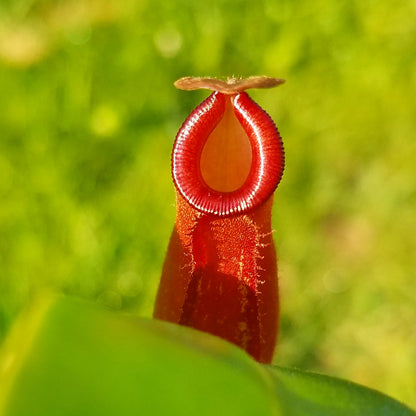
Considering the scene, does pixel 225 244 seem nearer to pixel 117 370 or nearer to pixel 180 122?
pixel 117 370

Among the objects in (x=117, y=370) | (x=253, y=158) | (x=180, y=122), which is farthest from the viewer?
(x=180, y=122)

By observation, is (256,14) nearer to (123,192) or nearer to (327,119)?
(327,119)

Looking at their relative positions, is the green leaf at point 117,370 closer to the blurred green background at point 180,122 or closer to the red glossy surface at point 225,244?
the red glossy surface at point 225,244

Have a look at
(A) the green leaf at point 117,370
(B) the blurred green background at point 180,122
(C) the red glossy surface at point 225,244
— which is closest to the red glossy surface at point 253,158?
(C) the red glossy surface at point 225,244

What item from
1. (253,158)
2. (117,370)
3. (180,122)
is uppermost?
(180,122)

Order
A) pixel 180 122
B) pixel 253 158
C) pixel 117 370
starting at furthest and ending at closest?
pixel 180 122 < pixel 253 158 < pixel 117 370

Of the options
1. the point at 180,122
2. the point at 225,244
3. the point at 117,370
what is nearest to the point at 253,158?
the point at 225,244

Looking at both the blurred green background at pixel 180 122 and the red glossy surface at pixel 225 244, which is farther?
the blurred green background at pixel 180 122
